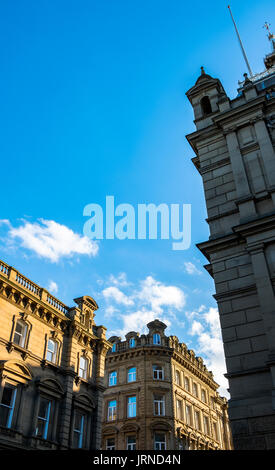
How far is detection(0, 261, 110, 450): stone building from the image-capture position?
21641 mm

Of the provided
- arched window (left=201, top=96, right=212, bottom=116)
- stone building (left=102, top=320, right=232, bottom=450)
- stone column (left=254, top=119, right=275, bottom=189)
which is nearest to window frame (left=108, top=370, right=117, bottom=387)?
stone building (left=102, top=320, right=232, bottom=450)

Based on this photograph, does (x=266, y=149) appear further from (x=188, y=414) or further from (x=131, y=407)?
(x=188, y=414)

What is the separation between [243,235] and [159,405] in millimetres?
32349

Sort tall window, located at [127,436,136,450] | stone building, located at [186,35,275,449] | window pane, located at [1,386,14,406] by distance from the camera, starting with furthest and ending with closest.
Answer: tall window, located at [127,436,136,450]
window pane, located at [1,386,14,406]
stone building, located at [186,35,275,449]

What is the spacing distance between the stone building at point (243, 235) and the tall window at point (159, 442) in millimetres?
29429

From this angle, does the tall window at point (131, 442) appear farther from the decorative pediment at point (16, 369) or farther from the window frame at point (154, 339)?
the decorative pediment at point (16, 369)

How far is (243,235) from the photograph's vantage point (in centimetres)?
1426

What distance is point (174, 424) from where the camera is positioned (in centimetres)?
3975

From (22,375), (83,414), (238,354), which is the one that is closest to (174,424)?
(83,414)

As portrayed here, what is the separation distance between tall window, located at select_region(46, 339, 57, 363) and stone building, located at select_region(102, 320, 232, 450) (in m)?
17.9

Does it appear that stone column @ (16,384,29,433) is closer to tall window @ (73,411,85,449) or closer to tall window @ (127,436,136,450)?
tall window @ (73,411,85,449)

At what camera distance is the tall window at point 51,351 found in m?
25.5

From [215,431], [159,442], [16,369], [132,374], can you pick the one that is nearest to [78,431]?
[16,369]

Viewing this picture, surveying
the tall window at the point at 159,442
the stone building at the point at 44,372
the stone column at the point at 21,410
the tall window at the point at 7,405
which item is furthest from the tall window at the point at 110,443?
the tall window at the point at 7,405
